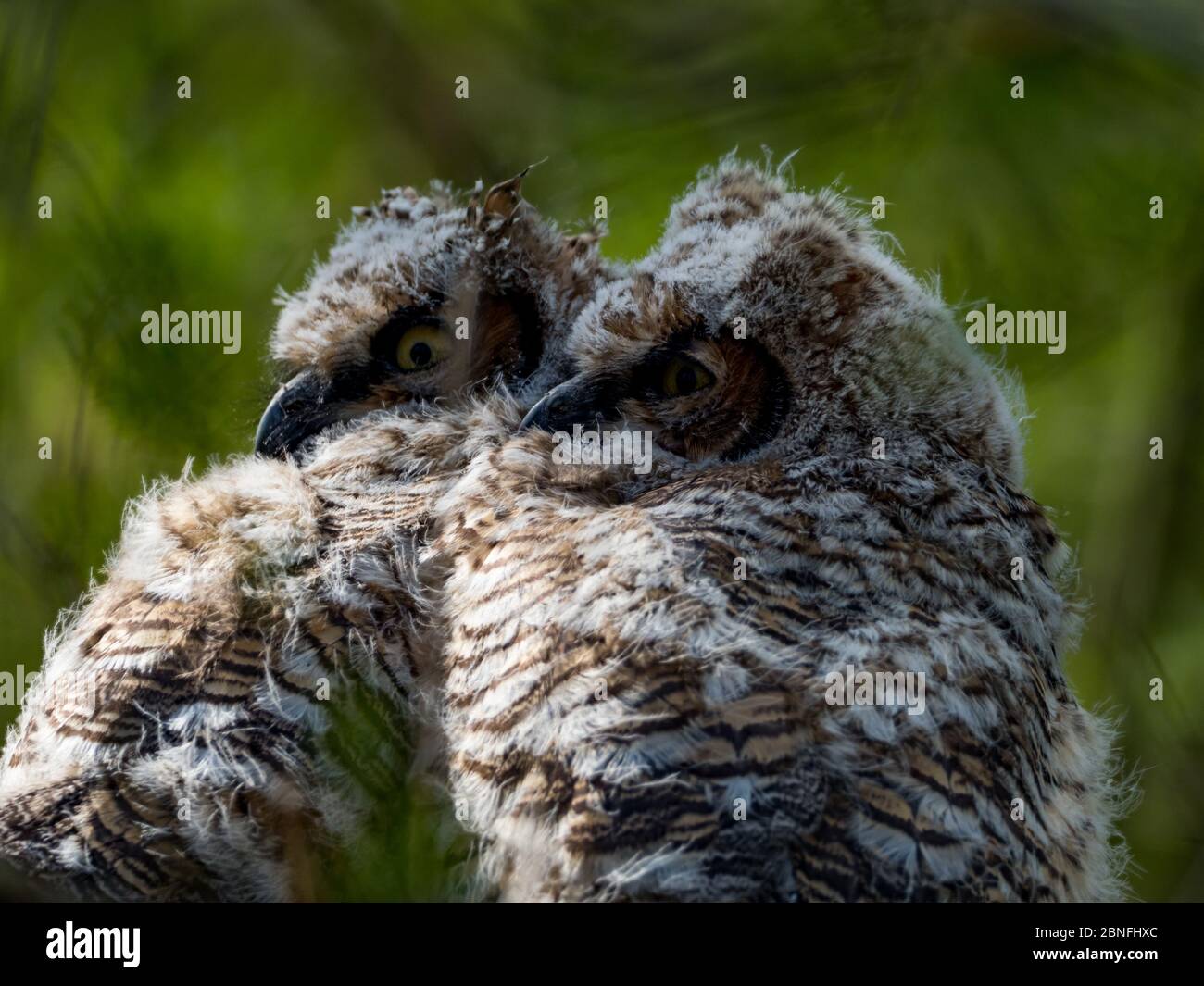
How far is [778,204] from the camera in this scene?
2.54m

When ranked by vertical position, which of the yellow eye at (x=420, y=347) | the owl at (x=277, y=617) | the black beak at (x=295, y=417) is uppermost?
the yellow eye at (x=420, y=347)

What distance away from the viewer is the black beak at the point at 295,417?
2.52 meters

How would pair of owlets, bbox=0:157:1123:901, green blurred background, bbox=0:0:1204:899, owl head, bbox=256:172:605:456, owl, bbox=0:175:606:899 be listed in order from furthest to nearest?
1. owl head, bbox=256:172:605:456
2. owl, bbox=0:175:606:899
3. pair of owlets, bbox=0:157:1123:901
4. green blurred background, bbox=0:0:1204:899

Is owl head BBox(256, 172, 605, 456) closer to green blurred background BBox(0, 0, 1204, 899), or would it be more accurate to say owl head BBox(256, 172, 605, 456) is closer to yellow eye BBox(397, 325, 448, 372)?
yellow eye BBox(397, 325, 448, 372)

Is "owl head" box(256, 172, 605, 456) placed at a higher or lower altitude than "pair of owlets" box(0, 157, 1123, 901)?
higher

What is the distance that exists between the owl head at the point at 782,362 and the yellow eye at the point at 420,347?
0.30 m

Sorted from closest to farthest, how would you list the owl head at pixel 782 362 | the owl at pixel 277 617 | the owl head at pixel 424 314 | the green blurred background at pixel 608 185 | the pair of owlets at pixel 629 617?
the green blurred background at pixel 608 185 → the pair of owlets at pixel 629 617 → the owl at pixel 277 617 → the owl head at pixel 782 362 → the owl head at pixel 424 314

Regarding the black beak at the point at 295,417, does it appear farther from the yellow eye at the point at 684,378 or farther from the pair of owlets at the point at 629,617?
the yellow eye at the point at 684,378

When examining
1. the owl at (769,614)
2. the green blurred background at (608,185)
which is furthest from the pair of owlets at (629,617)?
the green blurred background at (608,185)

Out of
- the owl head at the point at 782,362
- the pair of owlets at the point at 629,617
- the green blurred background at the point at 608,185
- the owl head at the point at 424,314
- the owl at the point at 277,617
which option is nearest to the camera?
the green blurred background at the point at 608,185

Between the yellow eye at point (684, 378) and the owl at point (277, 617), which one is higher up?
the yellow eye at point (684, 378)

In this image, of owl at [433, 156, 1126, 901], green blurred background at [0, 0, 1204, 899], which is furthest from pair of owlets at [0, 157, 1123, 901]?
green blurred background at [0, 0, 1204, 899]

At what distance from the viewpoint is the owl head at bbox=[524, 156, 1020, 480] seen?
2172mm

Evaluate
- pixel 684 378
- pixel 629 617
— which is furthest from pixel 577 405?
pixel 629 617
